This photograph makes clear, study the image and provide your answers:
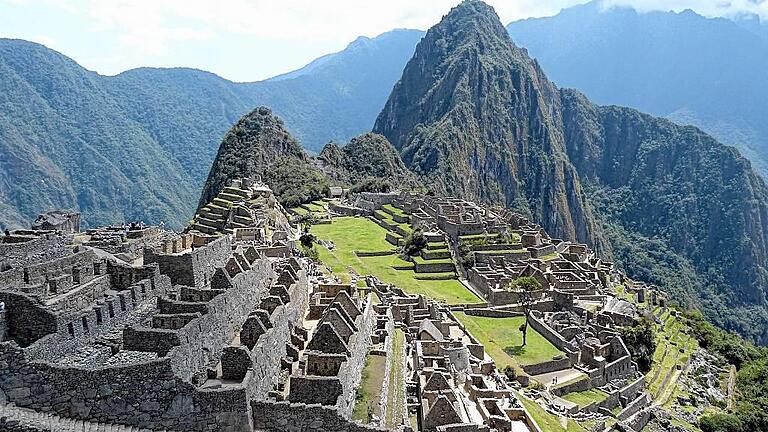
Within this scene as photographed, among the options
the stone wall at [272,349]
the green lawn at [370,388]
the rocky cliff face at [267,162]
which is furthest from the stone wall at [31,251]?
the rocky cliff face at [267,162]

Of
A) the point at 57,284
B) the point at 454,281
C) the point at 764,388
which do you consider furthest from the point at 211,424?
the point at 764,388

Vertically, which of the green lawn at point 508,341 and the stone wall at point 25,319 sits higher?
the stone wall at point 25,319

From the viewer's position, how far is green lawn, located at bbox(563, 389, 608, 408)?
3684 centimetres

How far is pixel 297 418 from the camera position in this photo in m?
16.1

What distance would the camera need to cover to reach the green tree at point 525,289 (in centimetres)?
4976

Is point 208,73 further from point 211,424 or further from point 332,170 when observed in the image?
point 211,424

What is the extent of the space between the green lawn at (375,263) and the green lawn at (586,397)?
1341 centimetres

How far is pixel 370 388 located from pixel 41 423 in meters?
9.76

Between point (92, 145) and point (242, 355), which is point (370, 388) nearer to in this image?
point (242, 355)

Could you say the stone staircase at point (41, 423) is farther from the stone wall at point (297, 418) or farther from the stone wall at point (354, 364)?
the stone wall at point (354, 364)

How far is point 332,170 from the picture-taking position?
467 feet

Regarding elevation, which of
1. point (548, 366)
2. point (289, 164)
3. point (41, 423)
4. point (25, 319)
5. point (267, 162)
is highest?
point (267, 162)

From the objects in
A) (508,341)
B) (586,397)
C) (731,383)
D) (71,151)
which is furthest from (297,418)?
(71,151)

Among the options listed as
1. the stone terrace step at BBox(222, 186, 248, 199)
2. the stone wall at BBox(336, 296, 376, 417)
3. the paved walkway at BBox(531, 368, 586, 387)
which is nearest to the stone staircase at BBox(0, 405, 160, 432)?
Result: the stone wall at BBox(336, 296, 376, 417)
